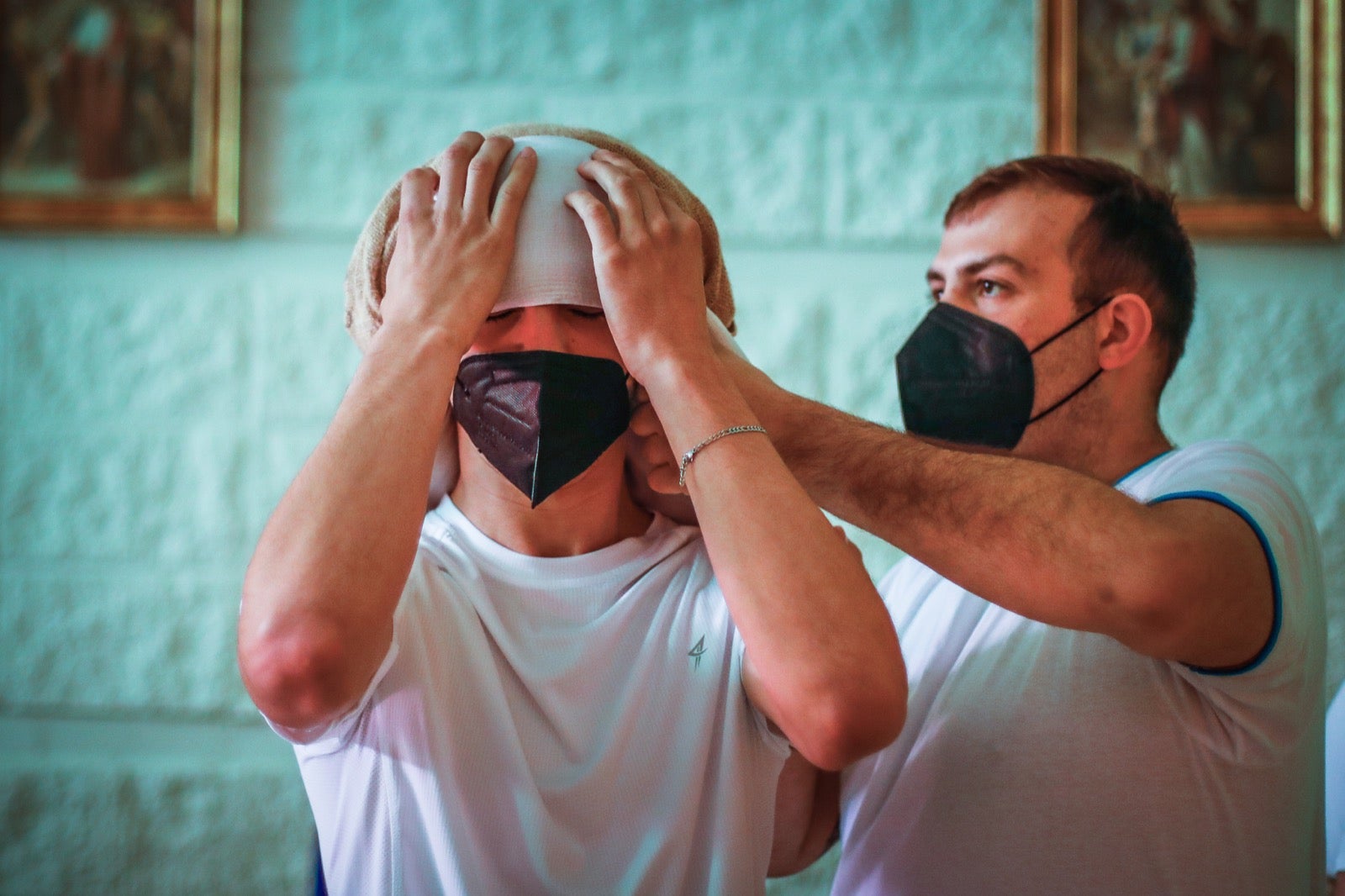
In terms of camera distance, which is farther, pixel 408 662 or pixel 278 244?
pixel 278 244

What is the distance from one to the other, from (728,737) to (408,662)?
1.42 ft

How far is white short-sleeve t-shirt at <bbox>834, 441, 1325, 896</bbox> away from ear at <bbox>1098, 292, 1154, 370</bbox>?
0.96 ft

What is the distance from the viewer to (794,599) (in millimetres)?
1205

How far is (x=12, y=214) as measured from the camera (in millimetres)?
2691

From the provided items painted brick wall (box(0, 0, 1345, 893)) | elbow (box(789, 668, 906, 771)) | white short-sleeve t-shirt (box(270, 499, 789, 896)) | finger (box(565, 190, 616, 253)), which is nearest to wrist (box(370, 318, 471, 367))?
finger (box(565, 190, 616, 253))

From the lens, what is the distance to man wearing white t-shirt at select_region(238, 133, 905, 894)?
119 cm

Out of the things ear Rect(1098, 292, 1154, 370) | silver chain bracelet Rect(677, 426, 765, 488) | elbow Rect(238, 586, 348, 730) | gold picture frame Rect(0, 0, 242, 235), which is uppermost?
gold picture frame Rect(0, 0, 242, 235)

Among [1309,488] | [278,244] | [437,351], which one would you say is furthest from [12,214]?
[1309,488]

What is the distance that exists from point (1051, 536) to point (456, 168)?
964 millimetres

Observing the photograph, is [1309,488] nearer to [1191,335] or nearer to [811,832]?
[1191,335]

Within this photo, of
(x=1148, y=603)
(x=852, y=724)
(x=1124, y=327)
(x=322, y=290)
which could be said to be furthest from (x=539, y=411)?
(x=322, y=290)

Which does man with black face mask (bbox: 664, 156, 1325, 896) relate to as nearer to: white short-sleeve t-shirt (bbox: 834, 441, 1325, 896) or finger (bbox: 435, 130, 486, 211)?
white short-sleeve t-shirt (bbox: 834, 441, 1325, 896)

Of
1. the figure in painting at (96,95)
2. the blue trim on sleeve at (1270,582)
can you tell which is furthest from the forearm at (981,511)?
the figure in painting at (96,95)

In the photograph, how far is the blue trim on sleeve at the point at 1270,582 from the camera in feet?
4.73
